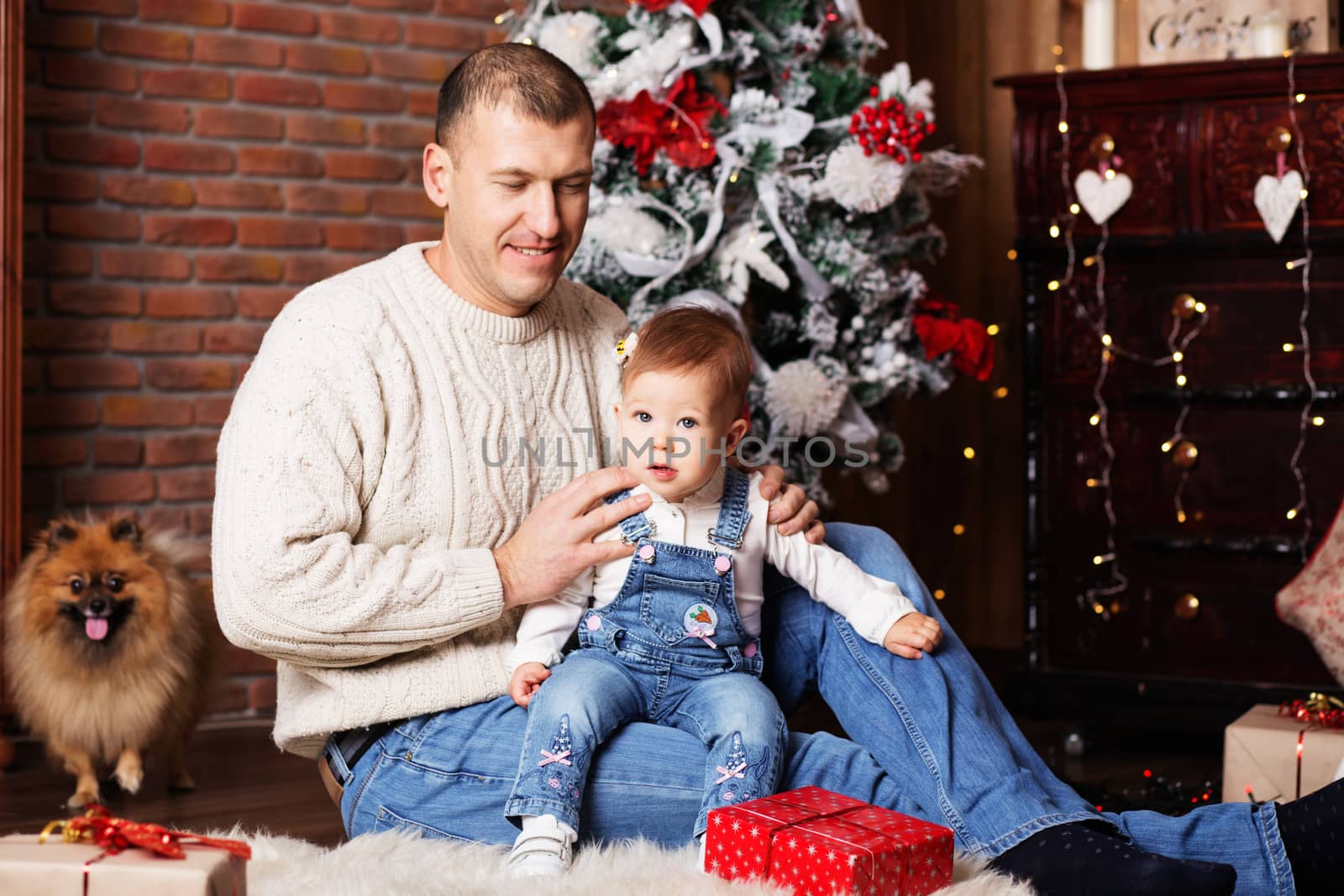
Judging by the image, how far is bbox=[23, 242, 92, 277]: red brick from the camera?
311 cm

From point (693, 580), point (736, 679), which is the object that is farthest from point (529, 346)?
point (736, 679)

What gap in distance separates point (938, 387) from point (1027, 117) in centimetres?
61

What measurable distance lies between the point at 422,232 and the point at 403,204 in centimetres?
8

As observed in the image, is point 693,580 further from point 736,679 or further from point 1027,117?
point 1027,117

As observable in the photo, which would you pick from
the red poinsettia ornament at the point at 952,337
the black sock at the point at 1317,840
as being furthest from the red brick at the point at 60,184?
the black sock at the point at 1317,840

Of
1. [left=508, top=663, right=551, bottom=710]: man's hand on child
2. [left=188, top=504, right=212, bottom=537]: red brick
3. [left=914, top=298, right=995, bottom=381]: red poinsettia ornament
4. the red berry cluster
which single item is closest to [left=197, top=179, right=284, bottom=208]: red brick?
[left=188, top=504, right=212, bottom=537]: red brick

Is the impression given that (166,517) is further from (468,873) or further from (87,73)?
(468,873)

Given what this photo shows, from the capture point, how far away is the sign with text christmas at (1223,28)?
9.89 ft

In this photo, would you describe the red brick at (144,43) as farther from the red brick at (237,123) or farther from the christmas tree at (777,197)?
the christmas tree at (777,197)

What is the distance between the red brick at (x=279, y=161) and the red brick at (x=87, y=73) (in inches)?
11.2

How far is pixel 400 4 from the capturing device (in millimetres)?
3510

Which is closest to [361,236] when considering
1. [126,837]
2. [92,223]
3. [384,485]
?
[92,223]

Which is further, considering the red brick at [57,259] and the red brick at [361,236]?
the red brick at [361,236]

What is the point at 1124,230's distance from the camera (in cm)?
297
